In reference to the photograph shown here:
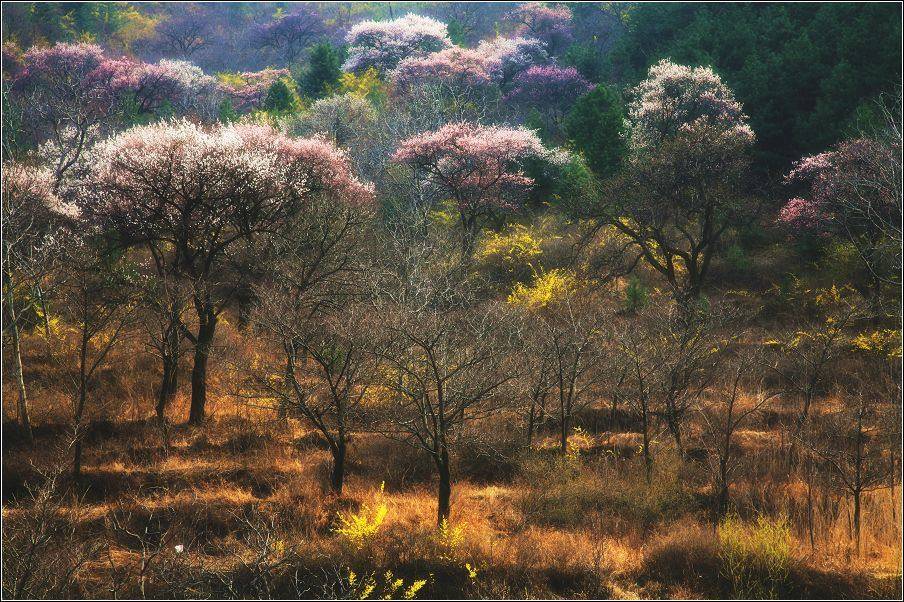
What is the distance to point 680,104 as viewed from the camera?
3228 centimetres

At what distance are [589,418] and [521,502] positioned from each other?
6379 mm

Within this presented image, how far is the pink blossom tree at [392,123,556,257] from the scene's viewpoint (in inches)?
1176

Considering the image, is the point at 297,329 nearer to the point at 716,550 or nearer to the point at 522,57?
the point at 716,550

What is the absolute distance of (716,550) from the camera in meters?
11.7

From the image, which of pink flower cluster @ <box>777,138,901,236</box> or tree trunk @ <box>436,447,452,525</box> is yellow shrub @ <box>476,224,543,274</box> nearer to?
pink flower cluster @ <box>777,138,901,236</box>

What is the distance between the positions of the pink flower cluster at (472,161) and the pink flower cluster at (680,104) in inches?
257

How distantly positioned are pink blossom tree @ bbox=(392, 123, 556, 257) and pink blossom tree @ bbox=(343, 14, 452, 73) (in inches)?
785

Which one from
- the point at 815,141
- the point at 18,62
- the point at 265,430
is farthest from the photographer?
the point at 18,62

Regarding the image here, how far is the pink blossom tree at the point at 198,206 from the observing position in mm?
17844

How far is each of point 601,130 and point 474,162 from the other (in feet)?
21.4

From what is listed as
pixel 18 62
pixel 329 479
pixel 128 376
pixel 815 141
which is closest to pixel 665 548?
pixel 329 479

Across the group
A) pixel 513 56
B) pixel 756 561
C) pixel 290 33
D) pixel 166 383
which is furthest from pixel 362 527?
pixel 290 33

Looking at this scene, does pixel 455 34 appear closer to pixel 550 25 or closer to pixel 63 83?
pixel 550 25

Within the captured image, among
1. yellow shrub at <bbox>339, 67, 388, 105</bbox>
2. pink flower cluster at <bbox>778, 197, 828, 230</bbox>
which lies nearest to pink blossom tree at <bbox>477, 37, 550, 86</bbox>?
yellow shrub at <bbox>339, 67, 388, 105</bbox>
